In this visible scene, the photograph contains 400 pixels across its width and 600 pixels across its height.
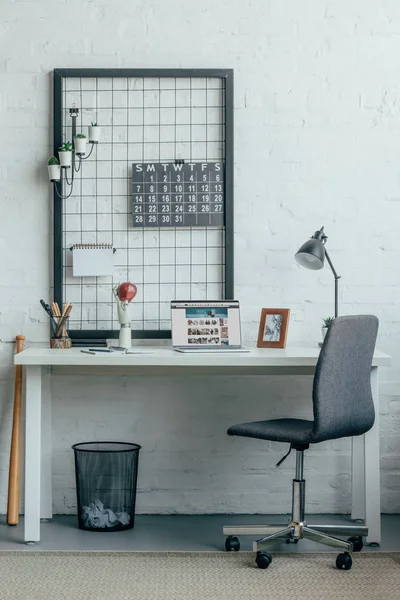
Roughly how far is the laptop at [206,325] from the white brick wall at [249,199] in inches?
8.4

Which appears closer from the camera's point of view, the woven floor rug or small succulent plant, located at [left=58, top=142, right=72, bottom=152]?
the woven floor rug

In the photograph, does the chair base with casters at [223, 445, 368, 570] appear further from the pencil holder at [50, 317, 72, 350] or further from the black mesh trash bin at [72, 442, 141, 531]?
the pencil holder at [50, 317, 72, 350]

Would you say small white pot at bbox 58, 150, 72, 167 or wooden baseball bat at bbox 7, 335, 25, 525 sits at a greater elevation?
small white pot at bbox 58, 150, 72, 167

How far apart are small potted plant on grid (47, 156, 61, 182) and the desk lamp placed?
3.77 feet

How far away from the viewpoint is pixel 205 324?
3.84 meters

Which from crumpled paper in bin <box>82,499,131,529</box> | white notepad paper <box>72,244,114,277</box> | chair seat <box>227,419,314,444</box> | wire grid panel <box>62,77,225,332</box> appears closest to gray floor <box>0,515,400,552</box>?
crumpled paper in bin <box>82,499,131,529</box>

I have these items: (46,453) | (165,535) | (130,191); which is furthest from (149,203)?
(165,535)

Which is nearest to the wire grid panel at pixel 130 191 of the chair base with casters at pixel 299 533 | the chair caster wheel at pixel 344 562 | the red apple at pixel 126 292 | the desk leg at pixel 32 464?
the red apple at pixel 126 292

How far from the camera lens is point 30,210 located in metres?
4.04

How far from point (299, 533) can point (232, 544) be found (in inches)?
10.6

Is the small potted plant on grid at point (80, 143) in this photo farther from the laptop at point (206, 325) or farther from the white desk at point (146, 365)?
the white desk at point (146, 365)

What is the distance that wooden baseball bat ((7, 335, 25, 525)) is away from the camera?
3.79 m

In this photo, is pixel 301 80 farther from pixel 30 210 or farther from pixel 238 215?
pixel 30 210

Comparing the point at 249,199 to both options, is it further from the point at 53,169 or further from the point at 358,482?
the point at 358,482
